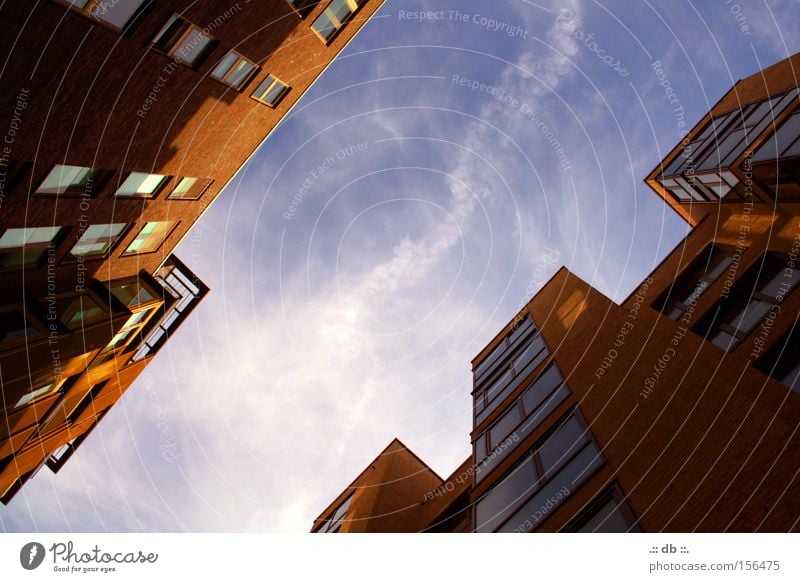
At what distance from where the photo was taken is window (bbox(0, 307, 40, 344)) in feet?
33.8

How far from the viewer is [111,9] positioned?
9.50 meters

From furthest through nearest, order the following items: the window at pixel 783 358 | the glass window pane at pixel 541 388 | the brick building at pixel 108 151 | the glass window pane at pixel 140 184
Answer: the glass window pane at pixel 541 388, the glass window pane at pixel 140 184, the window at pixel 783 358, the brick building at pixel 108 151

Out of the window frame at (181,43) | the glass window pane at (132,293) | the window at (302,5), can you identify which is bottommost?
the glass window pane at (132,293)

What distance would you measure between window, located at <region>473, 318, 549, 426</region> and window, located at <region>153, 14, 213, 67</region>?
15.0 meters

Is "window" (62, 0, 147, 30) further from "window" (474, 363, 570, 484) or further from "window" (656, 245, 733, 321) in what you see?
"window" (656, 245, 733, 321)

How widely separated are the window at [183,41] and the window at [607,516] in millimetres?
14528

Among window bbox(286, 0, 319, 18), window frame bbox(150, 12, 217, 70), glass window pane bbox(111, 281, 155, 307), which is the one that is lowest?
glass window pane bbox(111, 281, 155, 307)

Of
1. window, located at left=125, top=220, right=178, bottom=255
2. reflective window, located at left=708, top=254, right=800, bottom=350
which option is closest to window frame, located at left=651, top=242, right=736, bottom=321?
reflective window, located at left=708, top=254, right=800, bottom=350

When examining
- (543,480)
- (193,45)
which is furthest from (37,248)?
(543,480)

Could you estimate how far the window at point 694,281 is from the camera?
16328mm

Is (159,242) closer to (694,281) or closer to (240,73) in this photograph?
(240,73)

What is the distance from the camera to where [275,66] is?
15203 mm

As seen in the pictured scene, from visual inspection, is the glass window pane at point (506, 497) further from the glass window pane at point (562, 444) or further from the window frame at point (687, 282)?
the window frame at point (687, 282)

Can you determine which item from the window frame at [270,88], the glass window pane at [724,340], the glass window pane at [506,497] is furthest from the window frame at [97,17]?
the glass window pane at [724,340]
